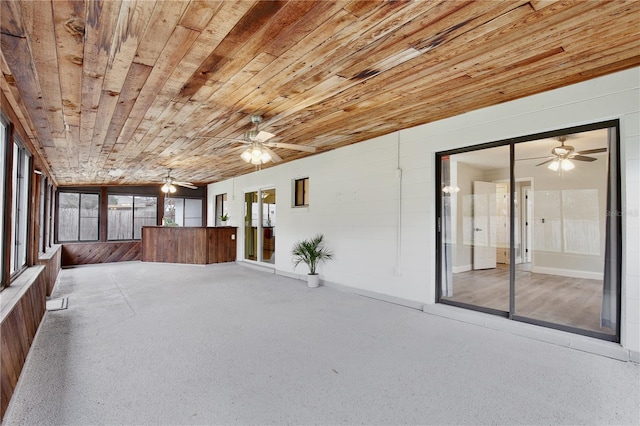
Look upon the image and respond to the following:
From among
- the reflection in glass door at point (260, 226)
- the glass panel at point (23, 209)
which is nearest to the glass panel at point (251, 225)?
the reflection in glass door at point (260, 226)

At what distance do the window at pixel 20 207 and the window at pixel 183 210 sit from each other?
6.38 meters

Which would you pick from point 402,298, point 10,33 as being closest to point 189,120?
point 10,33

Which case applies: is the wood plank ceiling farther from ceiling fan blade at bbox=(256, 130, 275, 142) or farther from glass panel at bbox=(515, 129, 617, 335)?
glass panel at bbox=(515, 129, 617, 335)

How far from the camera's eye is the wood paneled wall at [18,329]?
2115 mm

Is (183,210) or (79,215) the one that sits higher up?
(183,210)

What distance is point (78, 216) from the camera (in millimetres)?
9297

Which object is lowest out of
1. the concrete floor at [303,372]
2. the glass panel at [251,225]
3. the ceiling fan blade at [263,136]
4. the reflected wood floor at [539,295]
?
the concrete floor at [303,372]

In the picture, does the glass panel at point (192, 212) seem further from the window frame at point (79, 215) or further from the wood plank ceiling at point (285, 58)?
the wood plank ceiling at point (285, 58)

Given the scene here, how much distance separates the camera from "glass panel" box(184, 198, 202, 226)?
1108cm

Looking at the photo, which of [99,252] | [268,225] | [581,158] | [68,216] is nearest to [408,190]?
[581,158]

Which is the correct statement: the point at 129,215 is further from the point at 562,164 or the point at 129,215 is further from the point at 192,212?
the point at 562,164

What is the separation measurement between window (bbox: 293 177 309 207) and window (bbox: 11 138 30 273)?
4335 mm

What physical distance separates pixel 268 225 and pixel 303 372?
5678 mm

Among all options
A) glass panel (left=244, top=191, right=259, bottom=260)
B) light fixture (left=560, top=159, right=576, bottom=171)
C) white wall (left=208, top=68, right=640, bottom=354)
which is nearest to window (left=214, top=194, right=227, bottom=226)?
glass panel (left=244, top=191, right=259, bottom=260)
